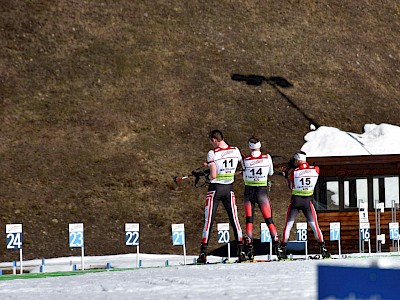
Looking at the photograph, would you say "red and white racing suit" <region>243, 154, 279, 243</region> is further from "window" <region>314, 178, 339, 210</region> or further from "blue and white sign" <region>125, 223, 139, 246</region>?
"window" <region>314, 178, 339, 210</region>

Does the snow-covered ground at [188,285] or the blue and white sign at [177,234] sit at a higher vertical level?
the blue and white sign at [177,234]

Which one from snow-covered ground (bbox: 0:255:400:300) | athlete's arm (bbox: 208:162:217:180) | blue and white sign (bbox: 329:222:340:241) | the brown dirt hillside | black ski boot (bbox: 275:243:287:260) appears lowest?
snow-covered ground (bbox: 0:255:400:300)

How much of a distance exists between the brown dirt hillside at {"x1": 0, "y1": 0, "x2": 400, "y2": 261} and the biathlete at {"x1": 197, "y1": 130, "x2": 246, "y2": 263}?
24.3 metres

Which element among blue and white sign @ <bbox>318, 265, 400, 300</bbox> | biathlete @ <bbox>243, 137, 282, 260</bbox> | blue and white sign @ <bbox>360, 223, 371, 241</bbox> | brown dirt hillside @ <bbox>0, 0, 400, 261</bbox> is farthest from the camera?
brown dirt hillside @ <bbox>0, 0, 400, 261</bbox>

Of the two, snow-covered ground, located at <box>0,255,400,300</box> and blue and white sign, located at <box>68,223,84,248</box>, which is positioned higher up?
blue and white sign, located at <box>68,223,84,248</box>

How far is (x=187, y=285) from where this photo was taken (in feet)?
30.5

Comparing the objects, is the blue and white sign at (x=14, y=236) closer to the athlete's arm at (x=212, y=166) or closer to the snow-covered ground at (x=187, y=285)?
the athlete's arm at (x=212, y=166)

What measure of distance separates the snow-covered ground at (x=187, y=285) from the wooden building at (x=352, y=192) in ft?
63.3

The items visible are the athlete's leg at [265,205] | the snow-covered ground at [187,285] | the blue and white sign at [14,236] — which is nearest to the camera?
the snow-covered ground at [187,285]

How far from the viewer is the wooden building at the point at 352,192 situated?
102 ft

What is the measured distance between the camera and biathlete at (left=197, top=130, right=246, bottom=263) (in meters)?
14.2

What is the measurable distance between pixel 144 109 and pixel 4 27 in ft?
39.0

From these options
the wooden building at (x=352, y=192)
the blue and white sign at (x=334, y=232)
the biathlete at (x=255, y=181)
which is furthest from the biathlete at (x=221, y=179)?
the wooden building at (x=352, y=192)

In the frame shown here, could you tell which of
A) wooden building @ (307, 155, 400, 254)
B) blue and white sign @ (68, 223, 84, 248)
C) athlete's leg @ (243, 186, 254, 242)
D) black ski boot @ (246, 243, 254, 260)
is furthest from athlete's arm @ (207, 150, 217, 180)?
wooden building @ (307, 155, 400, 254)
